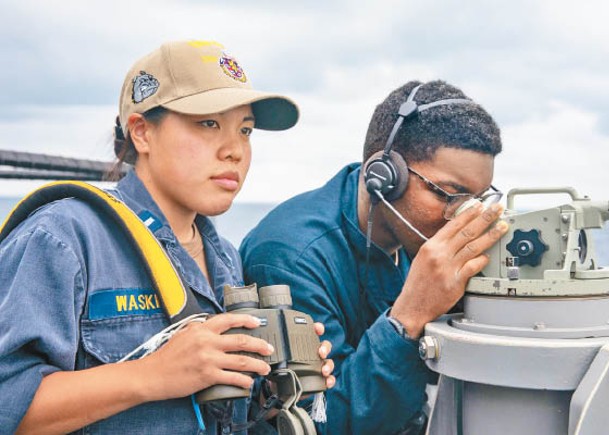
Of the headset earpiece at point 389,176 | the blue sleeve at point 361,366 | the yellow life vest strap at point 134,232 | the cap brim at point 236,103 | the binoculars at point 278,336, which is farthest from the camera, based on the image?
the headset earpiece at point 389,176

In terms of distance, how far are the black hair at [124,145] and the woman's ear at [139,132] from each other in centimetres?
2

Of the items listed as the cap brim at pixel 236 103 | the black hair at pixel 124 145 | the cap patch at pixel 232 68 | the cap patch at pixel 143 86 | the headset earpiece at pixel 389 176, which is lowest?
the headset earpiece at pixel 389 176

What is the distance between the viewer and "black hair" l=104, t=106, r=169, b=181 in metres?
2.11

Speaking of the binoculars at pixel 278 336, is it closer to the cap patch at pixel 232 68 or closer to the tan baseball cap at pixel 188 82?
the tan baseball cap at pixel 188 82

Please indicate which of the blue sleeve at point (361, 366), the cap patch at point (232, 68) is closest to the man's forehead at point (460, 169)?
the blue sleeve at point (361, 366)

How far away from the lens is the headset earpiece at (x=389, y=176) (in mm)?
2523

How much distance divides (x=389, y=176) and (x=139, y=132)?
87cm

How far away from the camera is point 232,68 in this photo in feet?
7.35

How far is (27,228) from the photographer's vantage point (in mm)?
1747

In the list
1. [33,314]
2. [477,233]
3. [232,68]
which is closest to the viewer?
[33,314]

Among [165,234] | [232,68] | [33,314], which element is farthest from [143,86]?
[33,314]

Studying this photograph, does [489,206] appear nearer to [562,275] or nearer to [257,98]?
[562,275]

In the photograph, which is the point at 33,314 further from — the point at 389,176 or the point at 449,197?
the point at 449,197

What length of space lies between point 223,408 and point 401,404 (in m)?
0.66
